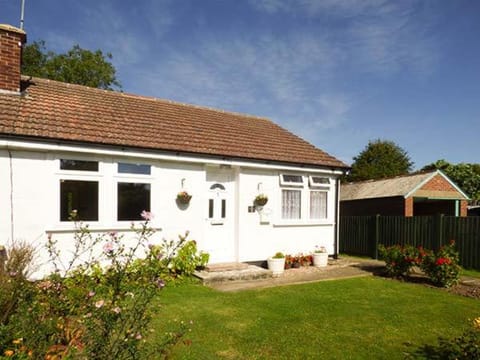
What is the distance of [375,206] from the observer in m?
19.7

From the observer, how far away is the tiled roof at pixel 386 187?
18.4 meters

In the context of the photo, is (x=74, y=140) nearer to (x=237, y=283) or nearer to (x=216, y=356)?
(x=237, y=283)

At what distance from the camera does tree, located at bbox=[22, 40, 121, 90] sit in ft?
93.1

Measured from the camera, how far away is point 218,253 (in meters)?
10.6

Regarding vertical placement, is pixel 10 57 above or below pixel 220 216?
above

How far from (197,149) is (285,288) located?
451cm

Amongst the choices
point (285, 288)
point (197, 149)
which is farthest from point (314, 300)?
point (197, 149)

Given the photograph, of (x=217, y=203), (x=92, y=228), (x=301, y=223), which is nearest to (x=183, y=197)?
(x=217, y=203)

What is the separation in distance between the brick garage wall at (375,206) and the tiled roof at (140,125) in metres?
7.49

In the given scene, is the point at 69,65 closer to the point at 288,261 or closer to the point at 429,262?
→ the point at 288,261

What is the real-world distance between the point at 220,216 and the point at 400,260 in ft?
17.9

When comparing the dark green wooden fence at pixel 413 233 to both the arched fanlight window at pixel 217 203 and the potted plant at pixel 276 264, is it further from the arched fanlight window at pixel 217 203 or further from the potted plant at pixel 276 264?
the arched fanlight window at pixel 217 203

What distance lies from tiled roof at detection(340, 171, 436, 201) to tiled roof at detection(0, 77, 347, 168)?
303 inches

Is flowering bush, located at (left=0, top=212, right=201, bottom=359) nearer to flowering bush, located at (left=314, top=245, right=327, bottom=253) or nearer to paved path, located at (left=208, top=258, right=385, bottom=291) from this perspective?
paved path, located at (left=208, top=258, right=385, bottom=291)
